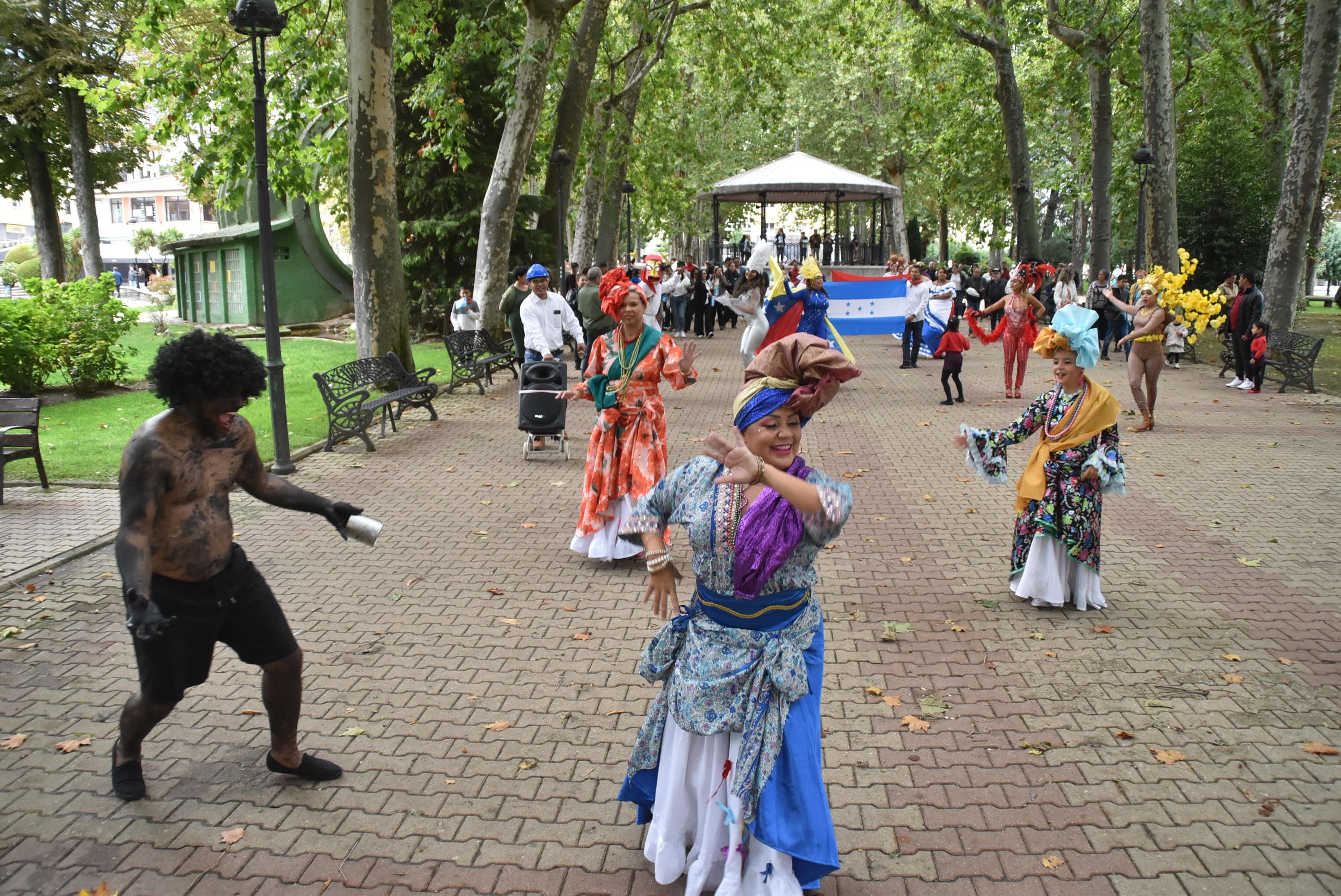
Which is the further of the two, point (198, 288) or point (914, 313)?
point (198, 288)

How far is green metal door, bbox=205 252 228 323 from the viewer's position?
32.6m

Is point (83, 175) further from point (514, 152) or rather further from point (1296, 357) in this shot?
point (1296, 357)

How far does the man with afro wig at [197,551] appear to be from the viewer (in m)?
3.83

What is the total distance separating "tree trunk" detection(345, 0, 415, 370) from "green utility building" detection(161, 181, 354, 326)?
593 inches

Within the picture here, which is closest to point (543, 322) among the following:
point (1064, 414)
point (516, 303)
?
point (516, 303)

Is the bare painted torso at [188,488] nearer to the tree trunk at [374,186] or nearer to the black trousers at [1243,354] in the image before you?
the tree trunk at [374,186]

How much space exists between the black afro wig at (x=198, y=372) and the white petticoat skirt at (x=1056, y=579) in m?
5.03

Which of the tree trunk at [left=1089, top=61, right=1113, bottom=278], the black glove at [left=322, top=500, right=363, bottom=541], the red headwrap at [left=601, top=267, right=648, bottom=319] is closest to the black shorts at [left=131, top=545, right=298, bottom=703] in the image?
the black glove at [left=322, top=500, right=363, bottom=541]

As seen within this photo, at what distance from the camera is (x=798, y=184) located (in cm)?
2603

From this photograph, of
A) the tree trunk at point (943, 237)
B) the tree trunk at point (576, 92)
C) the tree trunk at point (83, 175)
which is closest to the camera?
the tree trunk at point (576, 92)

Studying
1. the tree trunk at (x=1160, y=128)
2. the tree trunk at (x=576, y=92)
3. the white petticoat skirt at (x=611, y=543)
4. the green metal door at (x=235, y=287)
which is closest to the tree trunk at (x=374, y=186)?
the tree trunk at (x=576, y=92)

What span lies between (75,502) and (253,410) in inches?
232

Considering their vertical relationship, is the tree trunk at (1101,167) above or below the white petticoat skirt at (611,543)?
above

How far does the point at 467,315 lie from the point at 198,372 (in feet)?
51.6
